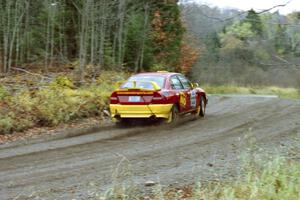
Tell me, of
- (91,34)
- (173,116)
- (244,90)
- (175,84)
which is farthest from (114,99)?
(244,90)

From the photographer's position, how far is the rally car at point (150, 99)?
14.5 m

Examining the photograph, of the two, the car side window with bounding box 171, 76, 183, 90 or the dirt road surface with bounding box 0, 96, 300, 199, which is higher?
the car side window with bounding box 171, 76, 183, 90

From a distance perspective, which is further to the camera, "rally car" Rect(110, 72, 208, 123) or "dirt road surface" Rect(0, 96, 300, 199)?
"rally car" Rect(110, 72, 208, 123)

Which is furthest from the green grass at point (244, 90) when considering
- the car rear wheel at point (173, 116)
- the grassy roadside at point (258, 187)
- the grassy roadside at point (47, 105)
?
the grassy roadside at point (258, 187)

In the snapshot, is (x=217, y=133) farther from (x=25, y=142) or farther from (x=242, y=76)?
(x=242, y=76)

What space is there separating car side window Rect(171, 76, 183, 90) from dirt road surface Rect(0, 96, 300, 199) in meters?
1.05

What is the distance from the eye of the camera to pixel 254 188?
6207 mm

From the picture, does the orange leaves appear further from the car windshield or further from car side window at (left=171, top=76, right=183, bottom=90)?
the car windshield

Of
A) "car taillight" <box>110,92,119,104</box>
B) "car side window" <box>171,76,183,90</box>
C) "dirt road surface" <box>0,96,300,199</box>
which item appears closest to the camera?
"dirt road surface" <box>0,96,300,199</box>

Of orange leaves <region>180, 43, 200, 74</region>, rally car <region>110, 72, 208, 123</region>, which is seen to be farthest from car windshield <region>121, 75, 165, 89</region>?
orange leaves <region>180, 43, 200, 74</region>

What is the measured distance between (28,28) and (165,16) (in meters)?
8.43

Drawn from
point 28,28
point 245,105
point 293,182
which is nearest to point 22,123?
point 293,182

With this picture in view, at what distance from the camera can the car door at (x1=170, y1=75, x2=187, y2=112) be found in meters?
15.4

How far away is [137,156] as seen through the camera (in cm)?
1023
